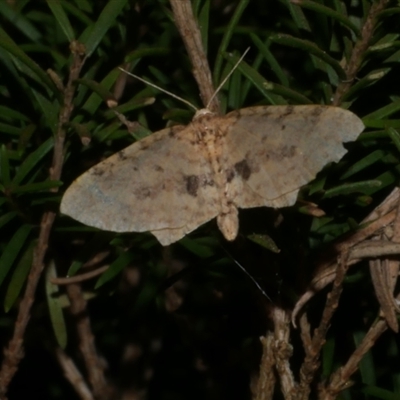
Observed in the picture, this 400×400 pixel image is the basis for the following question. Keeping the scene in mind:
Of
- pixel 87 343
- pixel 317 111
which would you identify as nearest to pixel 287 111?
pixel 317 111

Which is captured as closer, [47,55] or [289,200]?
[289,200]

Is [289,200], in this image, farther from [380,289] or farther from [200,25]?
[200,25]

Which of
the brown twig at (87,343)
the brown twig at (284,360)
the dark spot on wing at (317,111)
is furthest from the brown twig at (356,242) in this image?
the brown twig at (87,343)

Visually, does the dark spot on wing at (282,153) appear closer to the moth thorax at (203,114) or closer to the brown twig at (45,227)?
the moth thorax at (203,114)

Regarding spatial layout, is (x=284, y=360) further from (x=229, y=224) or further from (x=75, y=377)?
(x=75, y=377)

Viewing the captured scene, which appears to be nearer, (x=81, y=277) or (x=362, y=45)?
(x=362, y=45)

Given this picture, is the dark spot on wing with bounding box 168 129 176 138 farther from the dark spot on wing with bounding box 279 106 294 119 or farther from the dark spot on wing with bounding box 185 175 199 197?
the dark spot on wing with bounding box 279 106 294 119

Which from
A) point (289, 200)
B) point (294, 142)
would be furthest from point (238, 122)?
point (289, 200)
